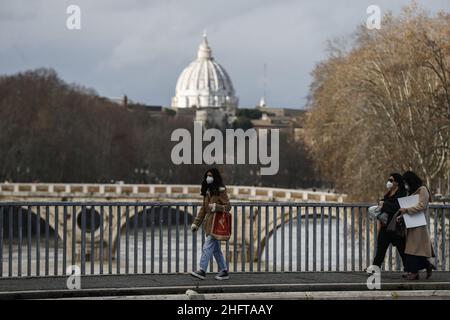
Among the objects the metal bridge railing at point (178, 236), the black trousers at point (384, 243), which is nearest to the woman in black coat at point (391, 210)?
the black trousers at point (384, 243)

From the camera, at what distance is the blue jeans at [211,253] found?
12.5 metres

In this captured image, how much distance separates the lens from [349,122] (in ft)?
140

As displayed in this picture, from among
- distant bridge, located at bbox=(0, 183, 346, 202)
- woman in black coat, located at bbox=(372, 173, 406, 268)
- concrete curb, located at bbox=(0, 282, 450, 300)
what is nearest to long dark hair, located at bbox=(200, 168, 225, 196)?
concrete curb, located at bbox=(0, 282, 450, 300)

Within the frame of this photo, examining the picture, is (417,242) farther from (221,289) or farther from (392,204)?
(221,289)

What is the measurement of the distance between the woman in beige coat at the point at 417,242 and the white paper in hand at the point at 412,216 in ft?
0.16

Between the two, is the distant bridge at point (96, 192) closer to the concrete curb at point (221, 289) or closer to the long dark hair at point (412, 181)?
the long dark hair at point (412, 181)

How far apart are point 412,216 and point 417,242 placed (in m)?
0.29

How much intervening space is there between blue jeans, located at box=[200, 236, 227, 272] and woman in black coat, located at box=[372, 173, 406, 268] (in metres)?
1.75

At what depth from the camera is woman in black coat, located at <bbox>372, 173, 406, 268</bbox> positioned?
1273 centimetres

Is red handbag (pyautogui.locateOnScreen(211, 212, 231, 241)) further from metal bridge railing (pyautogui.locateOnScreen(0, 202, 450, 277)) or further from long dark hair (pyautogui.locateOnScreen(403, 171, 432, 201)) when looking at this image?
long dark hair (pyautogui.locateOnScreen(403, 171, 432, 201))

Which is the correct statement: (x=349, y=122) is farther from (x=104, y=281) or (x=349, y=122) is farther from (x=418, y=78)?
(x=104, y=281)
